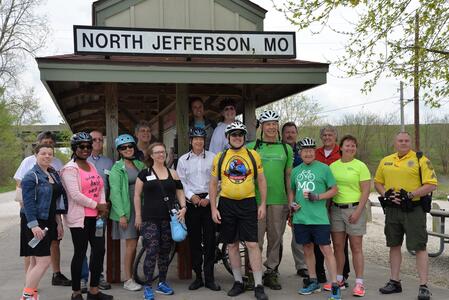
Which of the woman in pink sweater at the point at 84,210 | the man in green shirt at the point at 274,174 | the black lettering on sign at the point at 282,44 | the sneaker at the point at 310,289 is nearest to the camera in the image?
the woman in pink sweater at the point at 84,210

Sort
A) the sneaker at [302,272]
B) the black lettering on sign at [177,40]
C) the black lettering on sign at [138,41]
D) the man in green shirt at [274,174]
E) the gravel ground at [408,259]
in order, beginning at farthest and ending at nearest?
the gravel ground at [408,259], the sneaker at [302,272], the black lettering on sign at [177,40], the black lettering on sign at [138,41], the man in green shirt at [274,174]

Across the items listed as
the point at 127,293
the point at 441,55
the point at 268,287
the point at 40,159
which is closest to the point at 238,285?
the point at 268,287

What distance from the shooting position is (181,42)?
6.07 meters

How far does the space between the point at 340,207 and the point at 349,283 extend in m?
1.29

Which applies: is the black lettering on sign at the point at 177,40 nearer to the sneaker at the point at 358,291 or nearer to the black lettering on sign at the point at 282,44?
the black lettering on sign at the point at 282,44

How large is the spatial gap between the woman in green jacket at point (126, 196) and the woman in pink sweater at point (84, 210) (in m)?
0.30

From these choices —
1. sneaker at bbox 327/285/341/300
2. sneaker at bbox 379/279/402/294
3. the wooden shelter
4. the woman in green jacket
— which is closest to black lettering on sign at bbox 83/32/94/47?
the wooden shelter

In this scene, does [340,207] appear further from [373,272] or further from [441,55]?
[441,55]

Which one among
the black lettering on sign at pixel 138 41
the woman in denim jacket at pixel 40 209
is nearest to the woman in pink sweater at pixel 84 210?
the woman in denim jacket at pixel 40 209

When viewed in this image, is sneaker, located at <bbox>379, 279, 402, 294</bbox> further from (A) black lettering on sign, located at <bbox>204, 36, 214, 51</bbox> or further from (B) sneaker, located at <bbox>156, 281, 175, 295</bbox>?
(A) black lettering on sign, located at <bbox>204, 36, 214, 51</bbox>

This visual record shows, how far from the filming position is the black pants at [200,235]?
5785 mm

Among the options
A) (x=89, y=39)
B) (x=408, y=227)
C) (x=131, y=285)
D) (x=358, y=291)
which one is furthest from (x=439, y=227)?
(x=89, y=39)

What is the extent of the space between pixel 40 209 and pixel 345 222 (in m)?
3.32

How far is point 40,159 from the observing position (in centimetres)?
499
